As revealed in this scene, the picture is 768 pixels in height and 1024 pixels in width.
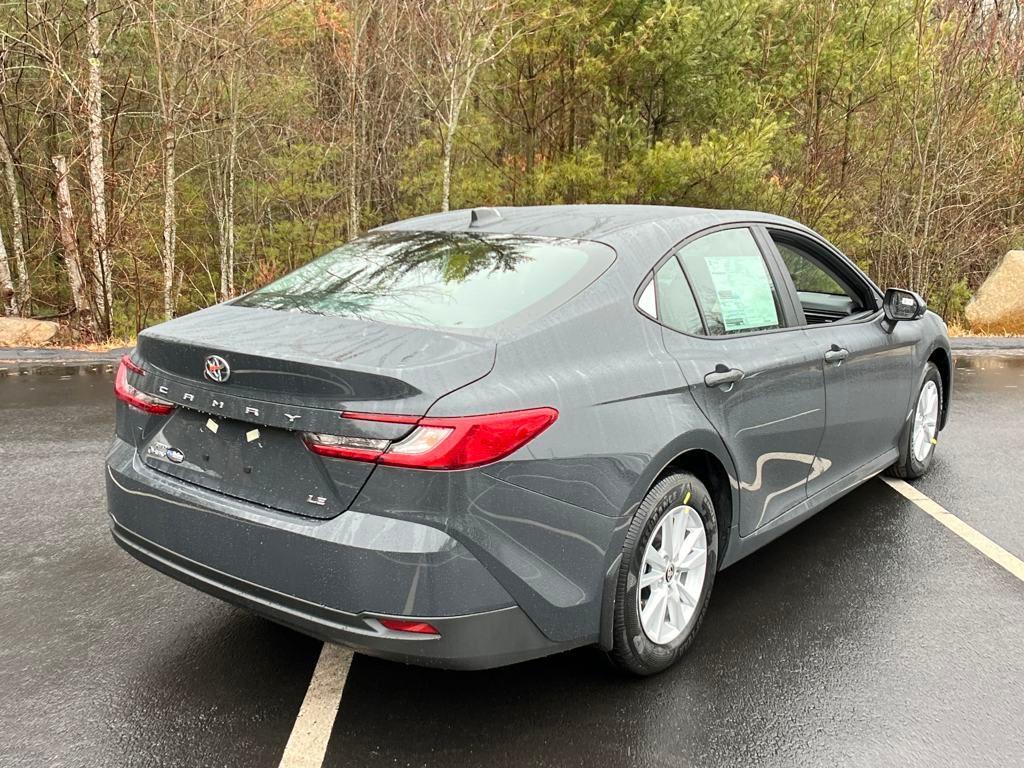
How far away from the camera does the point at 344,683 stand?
111 inches

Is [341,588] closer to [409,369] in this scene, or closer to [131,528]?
[409,369]

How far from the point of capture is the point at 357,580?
224 centimetres

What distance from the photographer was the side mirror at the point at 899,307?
4367mm

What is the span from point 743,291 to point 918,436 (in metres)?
2.29

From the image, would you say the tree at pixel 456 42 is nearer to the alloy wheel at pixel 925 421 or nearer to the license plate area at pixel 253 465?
the alloy wheel at pixel 925 421

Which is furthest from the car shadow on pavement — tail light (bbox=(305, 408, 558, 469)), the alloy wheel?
the alloy wheel

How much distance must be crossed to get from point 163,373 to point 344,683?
1.19m

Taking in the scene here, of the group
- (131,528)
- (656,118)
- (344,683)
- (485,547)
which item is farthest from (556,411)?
(656,118)

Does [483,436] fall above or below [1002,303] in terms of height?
above

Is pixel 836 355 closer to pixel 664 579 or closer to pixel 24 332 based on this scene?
pixel 664 579

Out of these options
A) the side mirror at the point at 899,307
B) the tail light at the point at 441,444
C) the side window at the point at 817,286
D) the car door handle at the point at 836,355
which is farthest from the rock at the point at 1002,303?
the tail light at the point at 441,444

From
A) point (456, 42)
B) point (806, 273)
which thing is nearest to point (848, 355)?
point (806, 273)

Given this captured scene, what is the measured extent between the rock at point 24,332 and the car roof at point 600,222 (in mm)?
9277

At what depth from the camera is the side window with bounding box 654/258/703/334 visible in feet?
9.79
